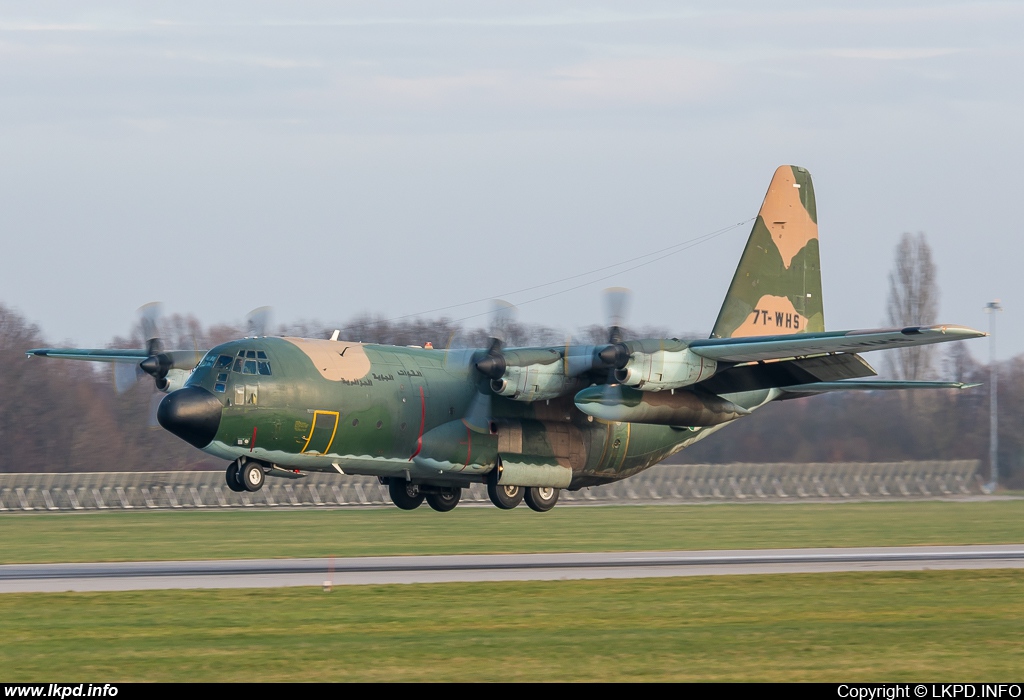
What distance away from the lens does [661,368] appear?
2894cm

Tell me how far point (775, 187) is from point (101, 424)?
118 feet

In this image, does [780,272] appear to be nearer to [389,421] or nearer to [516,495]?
[516,495]

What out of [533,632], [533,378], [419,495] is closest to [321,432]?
[419,495]

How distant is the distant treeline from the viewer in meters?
54.9

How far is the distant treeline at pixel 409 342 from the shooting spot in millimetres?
54938

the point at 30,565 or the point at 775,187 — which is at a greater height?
the point at 775,187

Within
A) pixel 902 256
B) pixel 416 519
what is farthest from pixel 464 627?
pixel 902 256

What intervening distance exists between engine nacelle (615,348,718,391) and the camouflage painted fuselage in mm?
3471

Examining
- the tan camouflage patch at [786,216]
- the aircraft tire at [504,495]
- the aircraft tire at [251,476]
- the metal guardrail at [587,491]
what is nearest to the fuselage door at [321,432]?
the aircraft tire at [251,476]

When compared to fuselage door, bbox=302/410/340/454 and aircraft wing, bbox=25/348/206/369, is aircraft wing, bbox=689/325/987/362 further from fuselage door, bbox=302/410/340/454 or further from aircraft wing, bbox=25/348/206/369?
aircraft wing, bbox=25/348/206/369

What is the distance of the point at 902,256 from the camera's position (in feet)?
260

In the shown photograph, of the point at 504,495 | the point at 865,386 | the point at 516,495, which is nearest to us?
the point at 504,495

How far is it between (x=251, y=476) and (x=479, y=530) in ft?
44.2

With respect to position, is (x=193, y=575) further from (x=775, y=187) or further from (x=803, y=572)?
(x=775, y=187)
